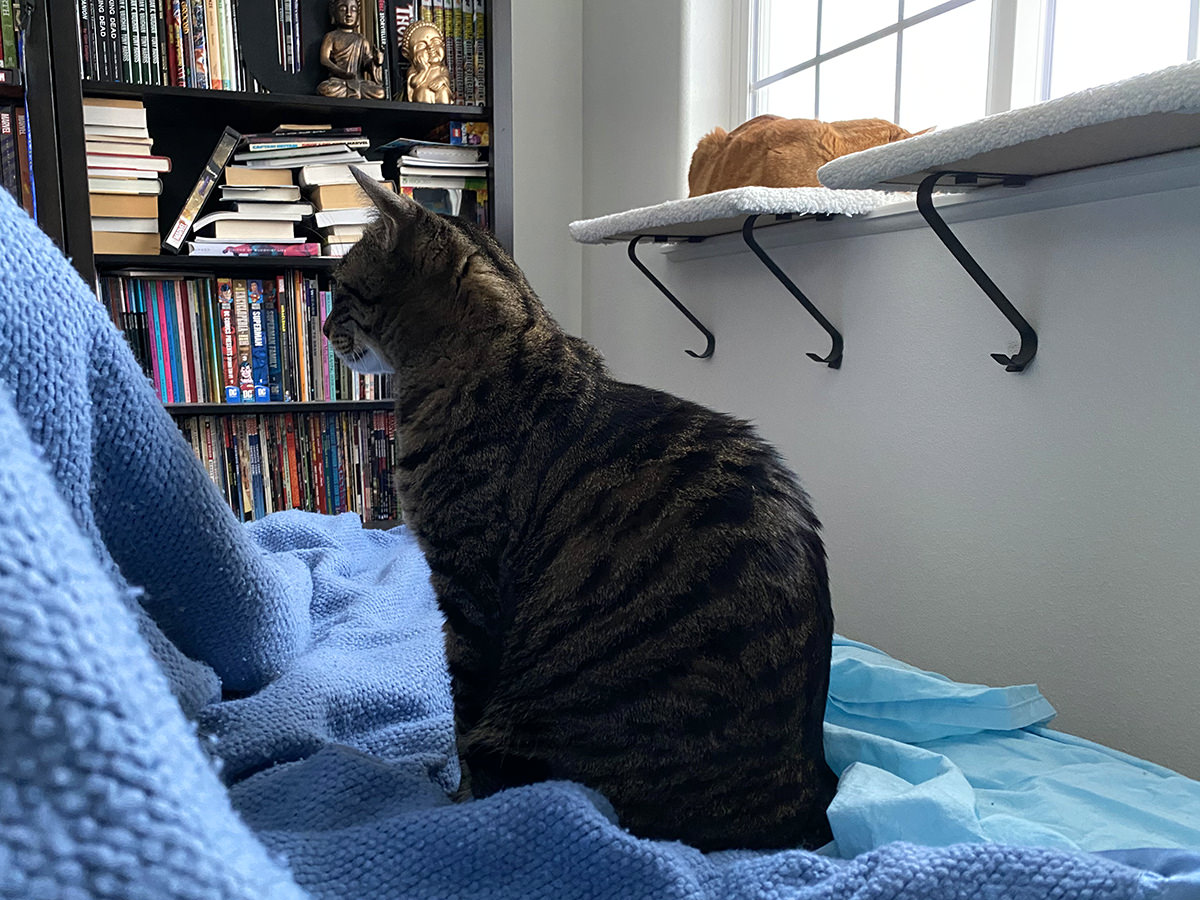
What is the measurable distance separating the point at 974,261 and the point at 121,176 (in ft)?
5.88

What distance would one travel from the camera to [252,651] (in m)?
0.93

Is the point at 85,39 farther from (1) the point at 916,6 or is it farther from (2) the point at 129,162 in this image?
(1) the point at 916,6

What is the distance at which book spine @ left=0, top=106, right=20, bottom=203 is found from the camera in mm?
1956

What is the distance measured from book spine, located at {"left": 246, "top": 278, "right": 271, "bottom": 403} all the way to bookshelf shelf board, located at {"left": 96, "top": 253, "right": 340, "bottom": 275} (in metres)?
0.06

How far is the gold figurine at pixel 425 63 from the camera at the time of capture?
2096mm

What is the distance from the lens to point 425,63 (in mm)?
2107

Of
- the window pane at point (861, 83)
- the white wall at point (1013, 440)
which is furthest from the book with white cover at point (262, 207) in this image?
the window pane at point (861, 83)

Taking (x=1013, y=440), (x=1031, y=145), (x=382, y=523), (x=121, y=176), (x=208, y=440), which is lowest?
(x=382, y=523)

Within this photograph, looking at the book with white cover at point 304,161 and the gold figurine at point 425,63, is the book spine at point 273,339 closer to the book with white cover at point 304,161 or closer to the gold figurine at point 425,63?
the book with white cover at point 304,161

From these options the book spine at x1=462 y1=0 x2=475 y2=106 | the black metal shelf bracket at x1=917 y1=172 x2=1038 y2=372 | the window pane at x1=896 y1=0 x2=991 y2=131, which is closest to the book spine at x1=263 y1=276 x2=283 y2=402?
the book spine at x1=462 y1=0 x2=475 y2=106

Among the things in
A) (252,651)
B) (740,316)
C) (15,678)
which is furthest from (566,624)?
(740,316)

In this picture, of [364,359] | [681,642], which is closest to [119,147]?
[364,359]

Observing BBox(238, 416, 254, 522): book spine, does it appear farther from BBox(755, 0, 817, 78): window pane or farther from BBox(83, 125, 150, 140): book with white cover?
BBox(755, 0, 817, 78): window pane

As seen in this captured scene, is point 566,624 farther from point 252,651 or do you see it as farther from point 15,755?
point 15,755
